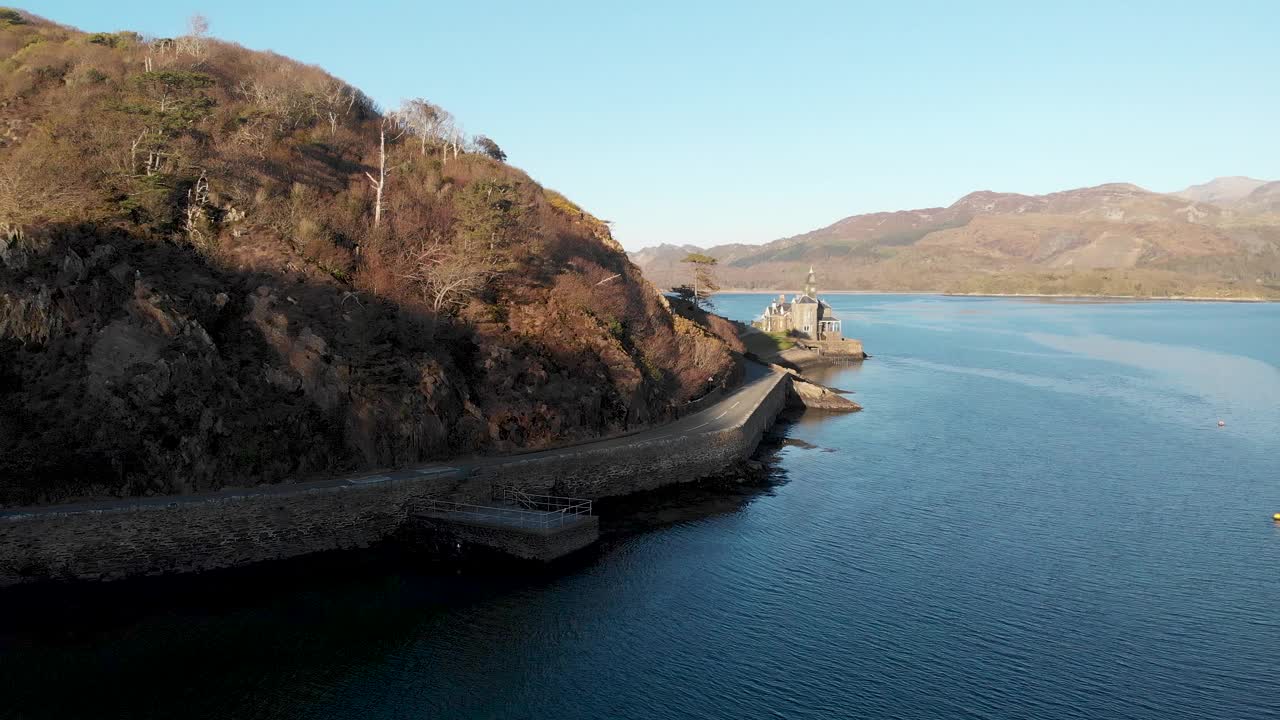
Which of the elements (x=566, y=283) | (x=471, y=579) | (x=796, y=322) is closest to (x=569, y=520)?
(x=471, y=579)

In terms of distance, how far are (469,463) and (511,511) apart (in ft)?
14.6

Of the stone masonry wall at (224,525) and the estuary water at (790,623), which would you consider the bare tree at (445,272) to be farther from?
the estuary water at (790,623)

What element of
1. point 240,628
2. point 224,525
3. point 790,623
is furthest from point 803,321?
point 240,628

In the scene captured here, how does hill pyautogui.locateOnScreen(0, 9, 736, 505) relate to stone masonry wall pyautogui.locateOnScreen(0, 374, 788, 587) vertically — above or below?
above

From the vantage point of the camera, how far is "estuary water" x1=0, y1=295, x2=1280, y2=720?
2288 cm

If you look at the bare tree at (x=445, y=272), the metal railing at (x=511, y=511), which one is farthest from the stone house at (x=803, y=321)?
the metal railing at (x=511, y=511)

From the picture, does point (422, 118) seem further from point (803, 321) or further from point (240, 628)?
point (803, 321)

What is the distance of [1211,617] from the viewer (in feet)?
92.7

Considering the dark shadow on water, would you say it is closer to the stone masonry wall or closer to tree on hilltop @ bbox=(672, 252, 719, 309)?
the stone masonry wall

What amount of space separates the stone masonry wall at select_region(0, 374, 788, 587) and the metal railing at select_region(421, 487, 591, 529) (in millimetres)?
621

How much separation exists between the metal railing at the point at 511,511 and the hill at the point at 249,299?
12.7 ft

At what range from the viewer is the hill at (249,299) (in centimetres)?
3238

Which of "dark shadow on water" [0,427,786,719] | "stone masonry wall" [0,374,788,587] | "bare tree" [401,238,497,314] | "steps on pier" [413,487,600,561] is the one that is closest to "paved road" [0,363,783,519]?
"stone masonry wall" [0,374,788,587]

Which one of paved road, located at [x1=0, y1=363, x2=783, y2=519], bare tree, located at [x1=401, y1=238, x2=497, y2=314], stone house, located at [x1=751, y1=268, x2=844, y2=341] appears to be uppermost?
bare tree, located at [x1=401, y1=238, x2=497, y2=314]
